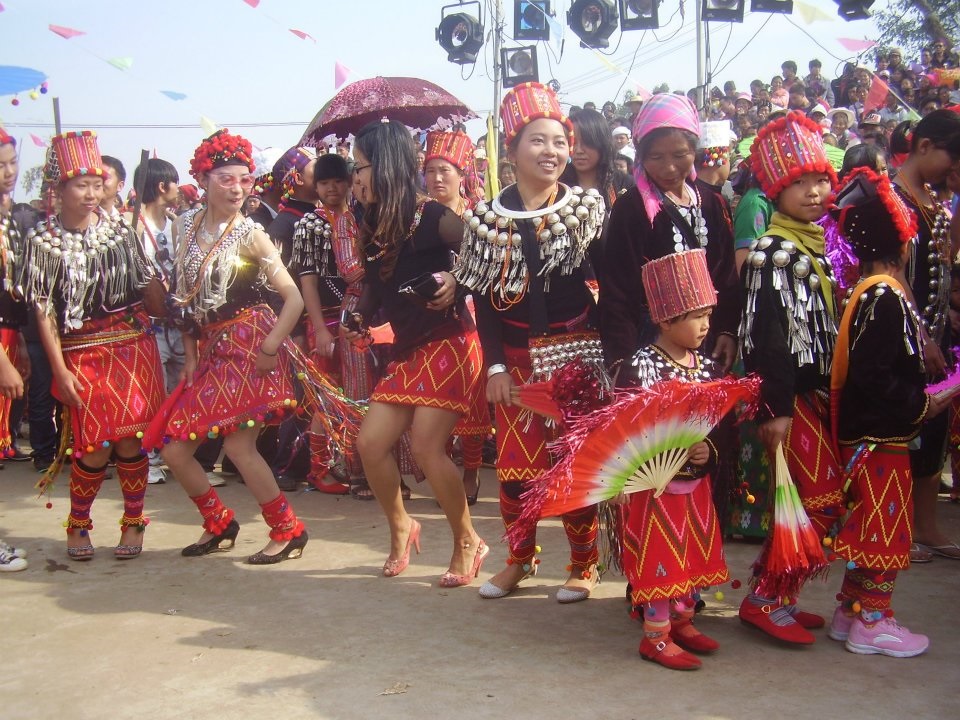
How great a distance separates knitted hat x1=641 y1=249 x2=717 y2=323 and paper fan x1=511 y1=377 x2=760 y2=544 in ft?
0.89

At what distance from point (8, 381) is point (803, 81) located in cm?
1274

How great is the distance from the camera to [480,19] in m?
15.4

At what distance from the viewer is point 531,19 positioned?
586 inches

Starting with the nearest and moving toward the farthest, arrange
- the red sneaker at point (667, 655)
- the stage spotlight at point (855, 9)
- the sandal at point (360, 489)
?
the red sneaker at point (667, 655) < the sandal at point (360, 489) < the stage spotlight at point (855, 9)

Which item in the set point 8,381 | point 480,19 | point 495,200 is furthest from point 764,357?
point 480,19

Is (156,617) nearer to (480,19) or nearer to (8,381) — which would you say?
(8,381)

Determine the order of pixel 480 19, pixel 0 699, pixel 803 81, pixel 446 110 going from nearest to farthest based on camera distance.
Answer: pixel 0 699, pixel 446 110, pixel 803 81, pixel 480 19

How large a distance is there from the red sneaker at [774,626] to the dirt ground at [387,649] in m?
0.06

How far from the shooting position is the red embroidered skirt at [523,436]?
13.3ft

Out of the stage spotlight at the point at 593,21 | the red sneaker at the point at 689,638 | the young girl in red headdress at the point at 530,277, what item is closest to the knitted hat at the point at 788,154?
the young girl in red headdress at the point at 530,277

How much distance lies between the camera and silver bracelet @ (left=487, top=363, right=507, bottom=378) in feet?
13.0

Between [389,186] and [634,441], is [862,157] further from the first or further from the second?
[634,441]

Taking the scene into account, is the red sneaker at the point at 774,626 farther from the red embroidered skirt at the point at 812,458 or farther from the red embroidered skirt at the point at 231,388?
the red embroidered skirt at the point at 231,388

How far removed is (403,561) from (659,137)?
2.38 metres
